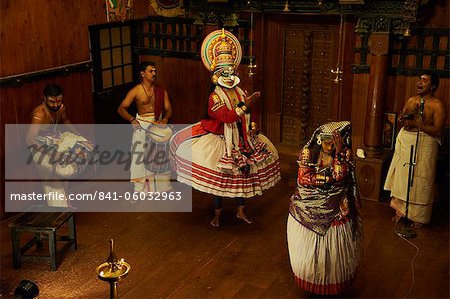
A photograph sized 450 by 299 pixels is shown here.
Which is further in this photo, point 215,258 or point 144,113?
point 144,113

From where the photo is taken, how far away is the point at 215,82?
5.76 metres

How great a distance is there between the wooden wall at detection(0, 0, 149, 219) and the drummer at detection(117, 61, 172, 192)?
879 millimetres

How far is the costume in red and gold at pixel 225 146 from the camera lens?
5.57 m

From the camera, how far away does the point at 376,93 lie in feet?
21.5

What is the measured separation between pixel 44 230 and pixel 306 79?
4.13 meters

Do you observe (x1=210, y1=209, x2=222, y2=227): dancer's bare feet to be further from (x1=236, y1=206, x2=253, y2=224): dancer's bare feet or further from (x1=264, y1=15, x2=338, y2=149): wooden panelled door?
(x1=264, y1=15, x2=338, y2=149): wooden panelled door

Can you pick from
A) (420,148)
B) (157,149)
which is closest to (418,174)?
(420,148)

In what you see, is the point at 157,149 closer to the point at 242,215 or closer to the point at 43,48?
the point at 242,215

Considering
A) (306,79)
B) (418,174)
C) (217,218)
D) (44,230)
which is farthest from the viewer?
(306,79)

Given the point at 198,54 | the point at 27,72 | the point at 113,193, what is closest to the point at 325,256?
the point at 113,193

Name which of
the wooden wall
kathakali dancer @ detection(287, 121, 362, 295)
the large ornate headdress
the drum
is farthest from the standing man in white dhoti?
the wooden wall

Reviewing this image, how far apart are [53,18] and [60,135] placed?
5.03 feet

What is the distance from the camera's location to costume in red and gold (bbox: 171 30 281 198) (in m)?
5.57

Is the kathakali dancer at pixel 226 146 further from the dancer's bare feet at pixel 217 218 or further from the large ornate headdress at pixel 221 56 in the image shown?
the dancer's bare feet at pixel 217 218
